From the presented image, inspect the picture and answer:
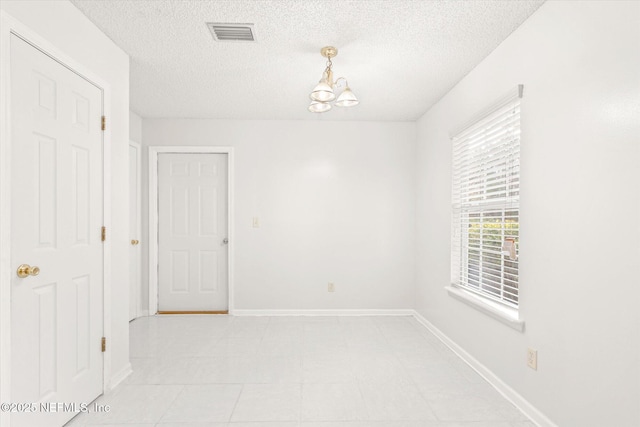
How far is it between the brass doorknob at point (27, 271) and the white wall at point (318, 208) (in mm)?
2716

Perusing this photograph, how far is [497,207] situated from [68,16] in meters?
2.93

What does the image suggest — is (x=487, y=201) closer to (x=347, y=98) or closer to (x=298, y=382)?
(x=347, y=98)

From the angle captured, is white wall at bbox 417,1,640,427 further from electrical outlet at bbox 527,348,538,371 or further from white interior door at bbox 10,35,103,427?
white interior door at bbox 10,35,103,427

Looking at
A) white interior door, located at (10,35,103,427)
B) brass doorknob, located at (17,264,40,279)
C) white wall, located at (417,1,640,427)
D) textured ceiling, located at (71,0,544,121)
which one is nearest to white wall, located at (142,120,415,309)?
textured ceiling, located at (71,0,544,121)

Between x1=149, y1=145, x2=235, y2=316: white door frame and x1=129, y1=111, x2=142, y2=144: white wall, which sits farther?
x1=149, y1=145, x2=235, y2=316: white door frame

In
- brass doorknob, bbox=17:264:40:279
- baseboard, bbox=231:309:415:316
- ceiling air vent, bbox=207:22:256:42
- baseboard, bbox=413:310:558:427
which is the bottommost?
baseboard, bbox=231:309:415:316

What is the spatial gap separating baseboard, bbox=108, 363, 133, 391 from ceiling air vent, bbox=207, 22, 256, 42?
2425 millimetres

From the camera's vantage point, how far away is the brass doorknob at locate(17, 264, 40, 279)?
1663 millimetres

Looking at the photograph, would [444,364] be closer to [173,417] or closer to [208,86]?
[173,417]

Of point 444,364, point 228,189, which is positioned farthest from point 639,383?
point 228,189

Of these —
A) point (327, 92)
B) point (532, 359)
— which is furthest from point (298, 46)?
point (532, 359)

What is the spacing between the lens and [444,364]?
9.58ft

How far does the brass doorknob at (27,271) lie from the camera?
1.66m

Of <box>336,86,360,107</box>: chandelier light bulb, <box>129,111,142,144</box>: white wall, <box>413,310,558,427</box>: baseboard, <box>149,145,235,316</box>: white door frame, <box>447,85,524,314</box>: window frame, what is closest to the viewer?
<box>413,310,558,427</box>: baseboard
